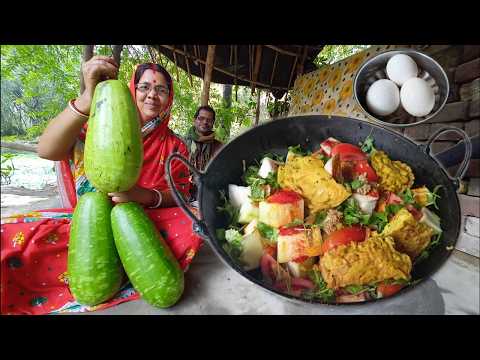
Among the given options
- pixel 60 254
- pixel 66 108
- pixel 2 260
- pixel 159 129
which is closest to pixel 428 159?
pixel 159 129

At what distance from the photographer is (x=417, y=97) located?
1155mm

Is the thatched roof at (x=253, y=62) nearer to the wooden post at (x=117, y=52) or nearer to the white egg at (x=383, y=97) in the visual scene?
the wooden post at (x=117, y=52)

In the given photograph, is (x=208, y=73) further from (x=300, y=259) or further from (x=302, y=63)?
(x=300, y=259)

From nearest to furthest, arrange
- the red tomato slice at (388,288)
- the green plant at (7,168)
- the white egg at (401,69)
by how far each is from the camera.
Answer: the red tomato slice at (388,288), the green plant at (7,168), the white egg at (401,69)

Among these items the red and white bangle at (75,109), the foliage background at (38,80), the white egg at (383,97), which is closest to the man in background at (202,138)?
the foliage background at (38,80)

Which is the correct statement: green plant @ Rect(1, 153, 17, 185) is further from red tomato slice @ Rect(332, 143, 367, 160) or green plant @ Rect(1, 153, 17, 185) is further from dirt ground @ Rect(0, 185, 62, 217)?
red tomato slice @ Rect(332, 143, 367, 160)

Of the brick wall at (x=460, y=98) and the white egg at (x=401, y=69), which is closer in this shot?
the white egg at (x=401, y=69)

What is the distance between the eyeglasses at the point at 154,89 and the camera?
111 cm

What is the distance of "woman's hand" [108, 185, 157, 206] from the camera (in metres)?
1.08

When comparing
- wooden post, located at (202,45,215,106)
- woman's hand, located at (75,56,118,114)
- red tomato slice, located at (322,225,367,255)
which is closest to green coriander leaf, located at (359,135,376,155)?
red tomato slice, located at (322,225,367,255)

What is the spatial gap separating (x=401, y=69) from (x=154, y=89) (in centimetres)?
104

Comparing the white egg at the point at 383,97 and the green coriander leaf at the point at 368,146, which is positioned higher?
the white egg at the point at 383,97

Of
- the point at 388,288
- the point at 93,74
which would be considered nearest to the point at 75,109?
the point at 93,74

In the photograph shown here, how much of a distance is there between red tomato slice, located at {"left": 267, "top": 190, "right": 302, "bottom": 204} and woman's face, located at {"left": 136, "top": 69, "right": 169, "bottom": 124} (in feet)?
1.93
